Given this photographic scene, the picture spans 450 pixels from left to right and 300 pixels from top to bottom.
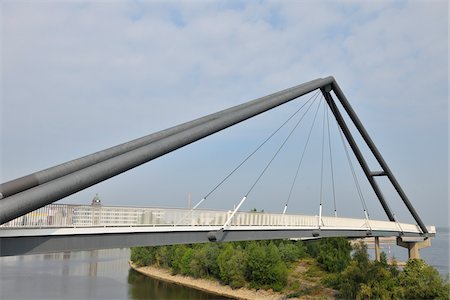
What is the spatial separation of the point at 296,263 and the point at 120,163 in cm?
3954

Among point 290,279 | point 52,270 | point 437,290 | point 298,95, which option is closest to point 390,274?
point 437,290

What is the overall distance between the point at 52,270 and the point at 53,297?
62.7ft

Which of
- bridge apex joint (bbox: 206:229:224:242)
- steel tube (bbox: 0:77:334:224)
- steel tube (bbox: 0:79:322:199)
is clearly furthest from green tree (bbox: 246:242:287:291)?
steel tube (bbox: 0:79:322:199)

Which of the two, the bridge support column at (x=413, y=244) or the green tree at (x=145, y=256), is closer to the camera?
the bridge support column at (x=413, y=244)

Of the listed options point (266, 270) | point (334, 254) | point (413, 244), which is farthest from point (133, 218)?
point (334, 254)

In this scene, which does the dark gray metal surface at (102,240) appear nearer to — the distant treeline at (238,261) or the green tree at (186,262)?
the distant treeline at (238,261)

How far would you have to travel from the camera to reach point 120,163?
897 cm

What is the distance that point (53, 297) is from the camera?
33.2m

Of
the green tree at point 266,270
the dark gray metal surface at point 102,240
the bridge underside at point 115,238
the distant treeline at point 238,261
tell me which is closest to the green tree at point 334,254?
the distant treeline at point 238,261

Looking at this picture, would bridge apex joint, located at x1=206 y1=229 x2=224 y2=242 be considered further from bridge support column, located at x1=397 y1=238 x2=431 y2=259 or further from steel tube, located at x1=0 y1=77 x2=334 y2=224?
bridge support column, located at x1=397 y1=238 x2=431 y2=259

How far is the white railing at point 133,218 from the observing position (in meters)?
9.84

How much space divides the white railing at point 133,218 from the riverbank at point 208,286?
21543 millimetres

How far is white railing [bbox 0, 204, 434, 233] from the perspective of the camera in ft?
32.3

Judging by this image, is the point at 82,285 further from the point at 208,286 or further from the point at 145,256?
the point at 145,256
